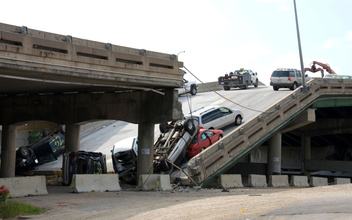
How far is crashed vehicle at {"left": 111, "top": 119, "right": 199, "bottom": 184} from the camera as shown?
87.3 feet

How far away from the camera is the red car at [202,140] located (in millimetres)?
27703

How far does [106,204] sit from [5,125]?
49.1 feet

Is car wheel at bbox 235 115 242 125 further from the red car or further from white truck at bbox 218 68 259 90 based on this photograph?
white truck at bbox 218 68 259 90

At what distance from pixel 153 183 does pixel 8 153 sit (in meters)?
10.0

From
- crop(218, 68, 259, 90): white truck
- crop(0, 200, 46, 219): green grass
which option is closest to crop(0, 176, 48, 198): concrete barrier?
crop(0, 200, 46, 219): green grass

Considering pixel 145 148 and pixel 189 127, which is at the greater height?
pixel 189 127

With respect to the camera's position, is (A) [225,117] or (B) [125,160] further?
(A) [225,117]

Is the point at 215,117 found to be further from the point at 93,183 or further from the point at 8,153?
the point at 93,183

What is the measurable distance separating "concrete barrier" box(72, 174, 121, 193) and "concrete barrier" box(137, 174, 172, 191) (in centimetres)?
114

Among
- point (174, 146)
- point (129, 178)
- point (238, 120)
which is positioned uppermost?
point (238, 120)

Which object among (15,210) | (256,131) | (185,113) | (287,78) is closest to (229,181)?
(256,131)

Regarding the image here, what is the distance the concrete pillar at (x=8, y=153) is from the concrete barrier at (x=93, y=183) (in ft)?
29.5

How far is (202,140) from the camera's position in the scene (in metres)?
28.0

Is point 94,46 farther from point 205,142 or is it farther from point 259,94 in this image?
point 259,94
